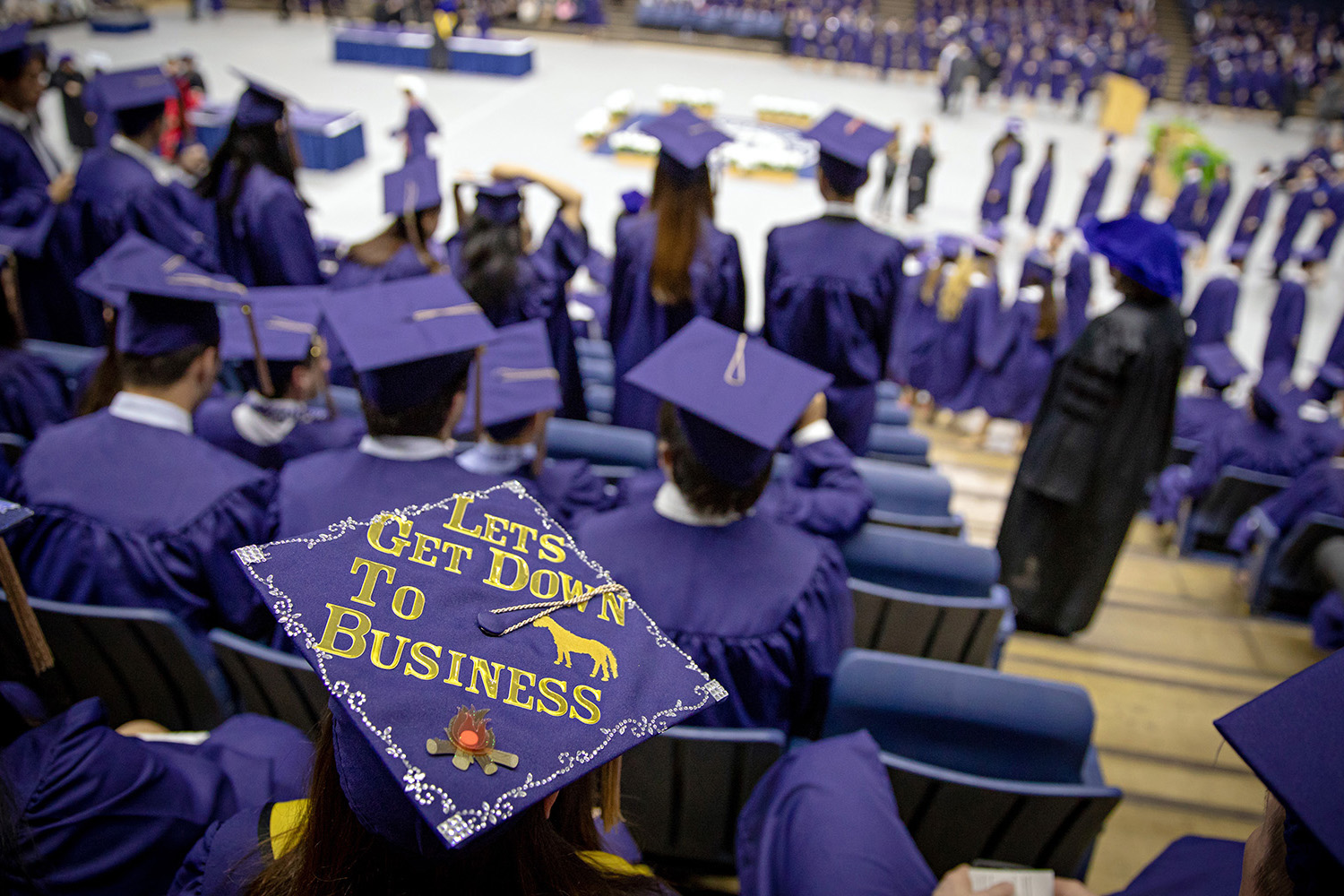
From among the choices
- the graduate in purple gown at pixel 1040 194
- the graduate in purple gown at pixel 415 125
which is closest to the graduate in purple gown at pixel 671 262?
the graduate in purple gown at pixel 415 125

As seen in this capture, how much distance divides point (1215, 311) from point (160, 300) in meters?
9.20

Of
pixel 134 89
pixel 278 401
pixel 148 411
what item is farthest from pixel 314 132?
pixel 148 411

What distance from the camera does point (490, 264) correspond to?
3604 millimetres

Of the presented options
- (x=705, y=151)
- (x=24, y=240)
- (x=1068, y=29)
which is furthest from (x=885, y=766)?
(x=1068, y=29)

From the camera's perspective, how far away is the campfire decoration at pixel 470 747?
0.95 meters

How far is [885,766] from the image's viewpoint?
161cm

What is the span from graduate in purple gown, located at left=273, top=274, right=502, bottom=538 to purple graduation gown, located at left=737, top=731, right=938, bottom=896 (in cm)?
107

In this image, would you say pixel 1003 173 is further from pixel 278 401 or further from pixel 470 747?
pixel 470 747

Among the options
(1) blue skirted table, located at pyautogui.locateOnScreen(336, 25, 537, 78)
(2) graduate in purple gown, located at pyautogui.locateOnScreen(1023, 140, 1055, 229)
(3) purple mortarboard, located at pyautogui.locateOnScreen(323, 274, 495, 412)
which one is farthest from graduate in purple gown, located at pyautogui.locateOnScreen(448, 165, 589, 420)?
(1) blue skirted table, located at pyautogui.locateOnScreen(336, 25, 537, 78)

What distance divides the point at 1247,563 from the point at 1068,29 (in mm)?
19647

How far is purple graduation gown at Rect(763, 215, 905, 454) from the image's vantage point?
12.2ft

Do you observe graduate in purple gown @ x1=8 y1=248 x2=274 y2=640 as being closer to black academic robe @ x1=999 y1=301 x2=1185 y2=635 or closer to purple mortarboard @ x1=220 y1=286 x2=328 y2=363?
purple mortarboard @ x1=220 y1=286 x2=328 y2=363

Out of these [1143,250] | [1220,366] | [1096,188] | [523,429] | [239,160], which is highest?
[1143,250]

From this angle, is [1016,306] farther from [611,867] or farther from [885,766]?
[611,867]
